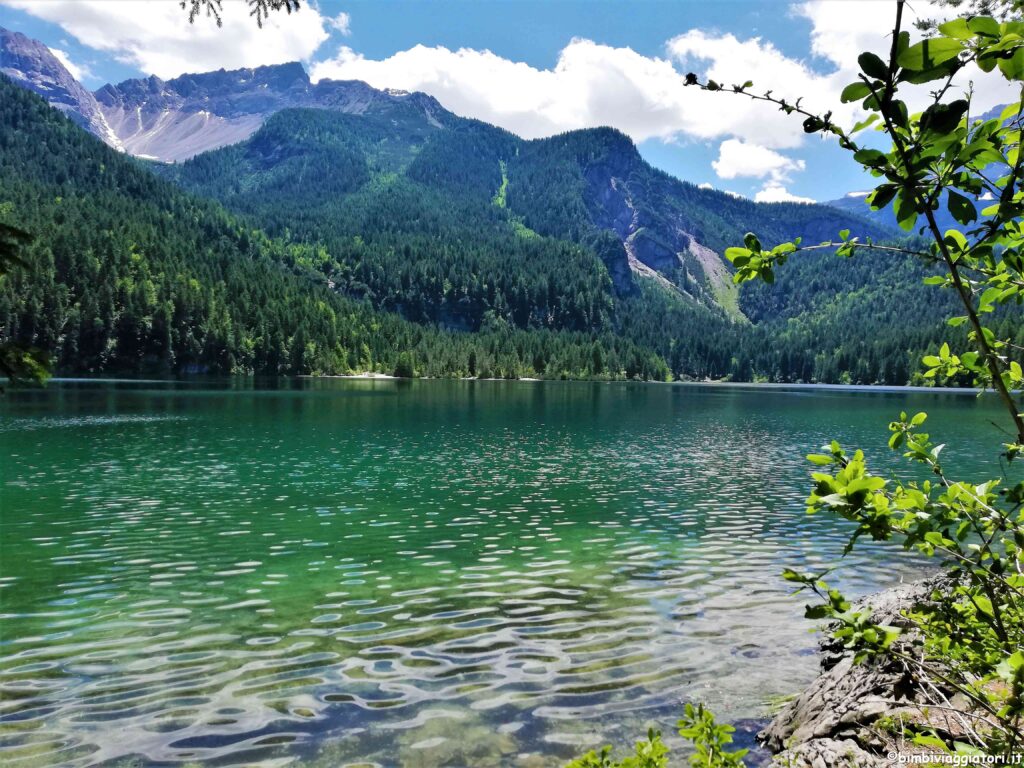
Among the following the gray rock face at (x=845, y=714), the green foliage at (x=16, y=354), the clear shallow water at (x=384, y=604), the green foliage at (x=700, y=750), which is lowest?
the clear shallow water at (x=384, y=604)

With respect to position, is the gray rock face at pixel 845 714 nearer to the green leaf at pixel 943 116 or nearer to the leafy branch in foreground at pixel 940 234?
the leafy branch in foreground at pixel 940 234

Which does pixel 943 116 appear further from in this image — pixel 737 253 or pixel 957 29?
pixel 737 253

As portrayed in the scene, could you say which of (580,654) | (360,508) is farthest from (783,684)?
(360,508)

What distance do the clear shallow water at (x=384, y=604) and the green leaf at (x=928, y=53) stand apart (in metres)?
10.6

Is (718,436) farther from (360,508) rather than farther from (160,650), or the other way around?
(160,650)

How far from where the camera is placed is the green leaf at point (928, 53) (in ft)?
6.86

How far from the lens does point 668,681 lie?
12.7 metres

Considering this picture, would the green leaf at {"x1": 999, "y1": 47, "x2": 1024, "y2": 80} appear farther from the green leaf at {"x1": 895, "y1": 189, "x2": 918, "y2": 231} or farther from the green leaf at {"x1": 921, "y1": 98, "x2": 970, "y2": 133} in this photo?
the green leaf at {"x1": 895, "y1": 189, "x2": 918, "y2": 231}

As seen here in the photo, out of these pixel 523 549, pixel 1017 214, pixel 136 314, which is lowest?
pixel 523 549

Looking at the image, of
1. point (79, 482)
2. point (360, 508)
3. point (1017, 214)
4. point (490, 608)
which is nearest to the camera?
point (1017, 214)

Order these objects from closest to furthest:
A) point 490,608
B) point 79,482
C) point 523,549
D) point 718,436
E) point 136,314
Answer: point 490,608
point 523,549
point 79,482
point 718,436
point 136,314

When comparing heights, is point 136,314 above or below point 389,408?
above

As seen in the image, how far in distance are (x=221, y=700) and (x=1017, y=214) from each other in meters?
13.6

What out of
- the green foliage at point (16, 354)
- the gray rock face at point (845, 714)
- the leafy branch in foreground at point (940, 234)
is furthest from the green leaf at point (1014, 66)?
the green foliage at point (16, 354)
